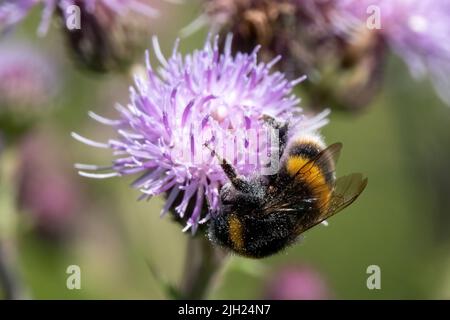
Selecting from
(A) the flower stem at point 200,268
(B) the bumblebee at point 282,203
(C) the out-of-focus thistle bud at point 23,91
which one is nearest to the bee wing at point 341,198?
(B) the bumblebee at point 282,203

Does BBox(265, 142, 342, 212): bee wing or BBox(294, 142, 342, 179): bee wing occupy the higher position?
BBox(294, 142, 342, 179): bee wing

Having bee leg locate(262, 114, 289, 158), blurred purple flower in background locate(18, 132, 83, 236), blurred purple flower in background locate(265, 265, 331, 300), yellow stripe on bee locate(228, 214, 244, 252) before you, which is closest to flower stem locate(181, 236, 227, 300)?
yellow stripe on bee locate(228, 214, 244, 252)

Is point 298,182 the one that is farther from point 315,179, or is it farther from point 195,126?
point 195,126

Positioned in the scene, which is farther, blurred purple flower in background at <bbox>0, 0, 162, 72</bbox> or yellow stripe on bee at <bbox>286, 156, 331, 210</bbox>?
blurred purple flower in background at <bbox>0, 0, 162, 72</bbox>

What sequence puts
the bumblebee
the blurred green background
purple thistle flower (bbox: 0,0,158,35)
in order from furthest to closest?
the blurred green background, purple thistle flower (bbox: 0,0,158,35), the bumblebee

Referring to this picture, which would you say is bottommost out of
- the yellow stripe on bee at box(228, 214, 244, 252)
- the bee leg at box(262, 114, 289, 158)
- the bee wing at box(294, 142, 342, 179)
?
the yellow stripe on bee at box(228, 214, 244, 252)

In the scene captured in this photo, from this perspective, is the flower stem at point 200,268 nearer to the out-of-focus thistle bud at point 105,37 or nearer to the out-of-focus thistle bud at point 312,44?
the out-of-focus thistle bud at point 312,44

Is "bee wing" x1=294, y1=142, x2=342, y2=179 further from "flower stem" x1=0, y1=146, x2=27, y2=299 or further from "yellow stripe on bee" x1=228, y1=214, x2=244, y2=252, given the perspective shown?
"flower stem" x1=0, y1=146, x2=27, y2=299

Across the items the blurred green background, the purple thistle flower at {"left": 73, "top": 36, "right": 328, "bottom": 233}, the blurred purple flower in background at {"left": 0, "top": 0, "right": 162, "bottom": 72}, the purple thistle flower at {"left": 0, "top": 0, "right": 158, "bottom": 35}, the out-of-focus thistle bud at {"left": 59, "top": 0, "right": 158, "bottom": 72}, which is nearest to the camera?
the purple thistle flower at {"left": 73, "top": 36, "right": 328, "bottom": 233}
